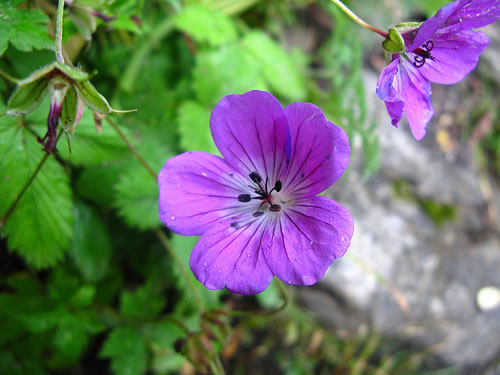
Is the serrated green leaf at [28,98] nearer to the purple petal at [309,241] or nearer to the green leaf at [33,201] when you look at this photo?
the green leaf at [33,201]

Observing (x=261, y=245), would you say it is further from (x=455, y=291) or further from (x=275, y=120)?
(x=455, y=291)

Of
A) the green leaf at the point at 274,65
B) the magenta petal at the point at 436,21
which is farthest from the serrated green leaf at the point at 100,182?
the magenta petal at the point at 436,21

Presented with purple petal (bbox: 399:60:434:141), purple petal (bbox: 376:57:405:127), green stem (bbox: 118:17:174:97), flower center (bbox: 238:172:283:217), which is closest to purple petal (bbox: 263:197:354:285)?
flower center (bbox: 238:172:283:217)

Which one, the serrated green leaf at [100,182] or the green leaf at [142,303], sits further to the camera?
the green leaf at [142,303]

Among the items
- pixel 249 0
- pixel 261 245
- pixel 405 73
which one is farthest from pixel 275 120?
pixel 249 0

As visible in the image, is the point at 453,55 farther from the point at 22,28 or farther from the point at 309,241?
the point at 22,28

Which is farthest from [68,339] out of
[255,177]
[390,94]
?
[390,94]

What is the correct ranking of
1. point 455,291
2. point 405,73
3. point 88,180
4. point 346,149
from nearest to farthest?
point 346,149, point 405,73, point 88,180, point 455,291
